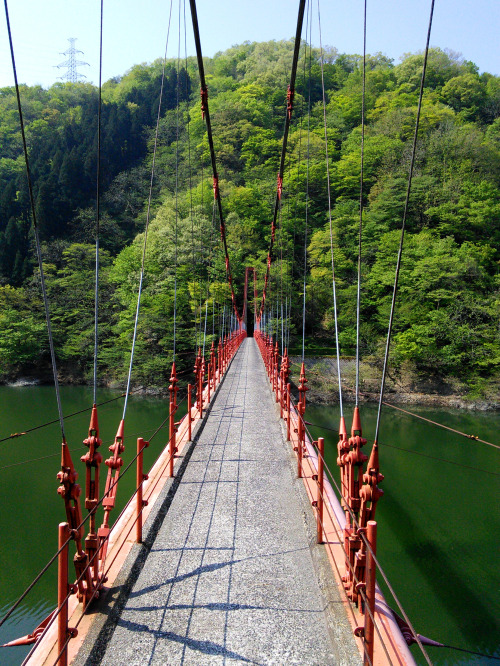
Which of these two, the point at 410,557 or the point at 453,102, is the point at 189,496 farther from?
the point at 453,102

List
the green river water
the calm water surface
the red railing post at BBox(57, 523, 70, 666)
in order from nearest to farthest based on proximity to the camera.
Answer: the red railing post at BBox(57, 523, 70, 666), the calm water surface, the green river water


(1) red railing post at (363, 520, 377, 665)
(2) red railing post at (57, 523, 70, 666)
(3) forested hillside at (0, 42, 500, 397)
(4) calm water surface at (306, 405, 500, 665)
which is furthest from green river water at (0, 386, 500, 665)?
(3) forested hillside at (0, 42, 500, 397)

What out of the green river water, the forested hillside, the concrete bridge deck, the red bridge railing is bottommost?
the green river water

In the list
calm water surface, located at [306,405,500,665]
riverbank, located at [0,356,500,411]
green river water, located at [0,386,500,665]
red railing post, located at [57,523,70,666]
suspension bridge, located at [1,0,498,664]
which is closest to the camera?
red railing post, located at [57,523,70,666]

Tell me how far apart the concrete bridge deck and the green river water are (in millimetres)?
1441

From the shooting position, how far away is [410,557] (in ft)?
22.0

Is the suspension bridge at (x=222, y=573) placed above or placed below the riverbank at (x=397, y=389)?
above

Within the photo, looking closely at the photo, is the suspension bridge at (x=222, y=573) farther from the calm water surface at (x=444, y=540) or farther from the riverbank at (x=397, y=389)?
the riverbank at (x=397, y=389)

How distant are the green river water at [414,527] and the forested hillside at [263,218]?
17.5ft

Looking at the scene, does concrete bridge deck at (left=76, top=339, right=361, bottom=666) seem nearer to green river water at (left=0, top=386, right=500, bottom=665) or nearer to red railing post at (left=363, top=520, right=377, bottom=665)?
red railing post at (left=363, top=520, right=377, bottom=665)

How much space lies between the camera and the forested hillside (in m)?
19.3

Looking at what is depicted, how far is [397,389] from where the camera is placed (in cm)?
1897

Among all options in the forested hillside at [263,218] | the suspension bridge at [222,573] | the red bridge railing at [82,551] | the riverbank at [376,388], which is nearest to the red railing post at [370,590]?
the suspension bridge at [222,573]

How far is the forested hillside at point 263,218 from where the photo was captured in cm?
1928
